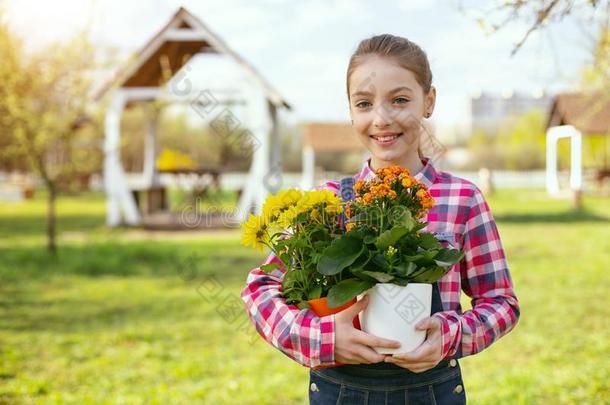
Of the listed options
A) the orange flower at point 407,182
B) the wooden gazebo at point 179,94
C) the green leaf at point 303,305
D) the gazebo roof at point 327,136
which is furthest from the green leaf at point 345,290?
the gazebo roof at point 327,136

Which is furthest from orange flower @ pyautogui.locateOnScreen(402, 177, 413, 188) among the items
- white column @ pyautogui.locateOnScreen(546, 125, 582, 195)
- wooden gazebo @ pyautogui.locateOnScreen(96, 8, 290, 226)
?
white column @ pyautogui.locateOnScreen(546, 125, 582, 195)

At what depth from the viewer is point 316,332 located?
4.64ft

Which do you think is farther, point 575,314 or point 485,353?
point 575,314

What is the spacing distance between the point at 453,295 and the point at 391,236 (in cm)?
38

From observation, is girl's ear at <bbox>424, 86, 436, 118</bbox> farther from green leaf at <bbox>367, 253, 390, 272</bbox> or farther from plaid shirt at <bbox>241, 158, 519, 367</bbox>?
green leaf at <bbox>367, 253, 390, 272</bbox>

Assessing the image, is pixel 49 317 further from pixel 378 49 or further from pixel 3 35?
pixel 378 49

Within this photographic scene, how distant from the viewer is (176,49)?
13625 millimetres

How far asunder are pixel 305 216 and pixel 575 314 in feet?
17.3

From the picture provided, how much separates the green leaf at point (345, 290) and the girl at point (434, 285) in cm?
7

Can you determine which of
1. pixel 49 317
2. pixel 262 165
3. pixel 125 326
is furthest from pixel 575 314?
pixel 262 165

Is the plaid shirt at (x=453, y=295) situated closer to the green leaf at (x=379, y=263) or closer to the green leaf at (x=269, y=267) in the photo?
the green leaf at (x=269, y=267)

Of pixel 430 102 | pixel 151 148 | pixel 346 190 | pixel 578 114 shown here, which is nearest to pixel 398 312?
pixel 346 190

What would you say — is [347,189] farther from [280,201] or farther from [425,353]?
[425,353]

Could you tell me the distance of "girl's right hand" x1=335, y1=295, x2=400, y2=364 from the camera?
4.50ft
